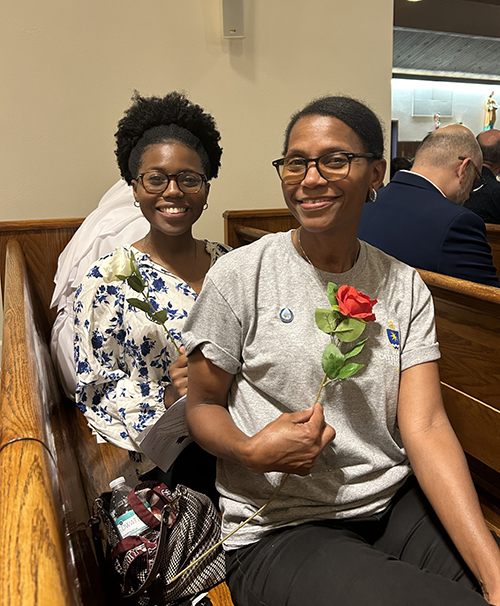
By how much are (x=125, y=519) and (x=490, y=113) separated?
29.6ft

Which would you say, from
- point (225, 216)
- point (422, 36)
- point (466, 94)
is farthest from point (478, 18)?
point (225, 216)

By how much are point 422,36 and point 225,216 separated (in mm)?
4578

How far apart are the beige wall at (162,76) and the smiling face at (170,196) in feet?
5.43

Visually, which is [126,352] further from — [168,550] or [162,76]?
[162,76]

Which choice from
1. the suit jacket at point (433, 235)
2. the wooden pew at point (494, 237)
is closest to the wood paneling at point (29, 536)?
the suit jacket at point (433, 235)

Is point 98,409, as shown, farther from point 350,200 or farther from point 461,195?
point 461,195

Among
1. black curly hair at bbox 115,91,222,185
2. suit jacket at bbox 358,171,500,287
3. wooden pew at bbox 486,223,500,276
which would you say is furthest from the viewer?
wooden pew at bbox 486,223,500,276

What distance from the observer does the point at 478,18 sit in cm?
578

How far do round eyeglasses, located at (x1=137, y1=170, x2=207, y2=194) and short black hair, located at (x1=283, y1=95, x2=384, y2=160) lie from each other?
48 cm

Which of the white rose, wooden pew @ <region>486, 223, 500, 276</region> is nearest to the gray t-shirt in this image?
the white rose

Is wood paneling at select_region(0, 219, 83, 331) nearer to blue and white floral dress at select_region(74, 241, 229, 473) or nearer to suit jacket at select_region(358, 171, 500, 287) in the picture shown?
blue and white floral dress at select_region(74, 241, 229, 473)

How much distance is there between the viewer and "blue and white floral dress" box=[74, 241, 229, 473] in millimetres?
1443

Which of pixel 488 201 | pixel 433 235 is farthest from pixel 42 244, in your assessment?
pixel 488 201

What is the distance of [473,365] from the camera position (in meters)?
1.59
